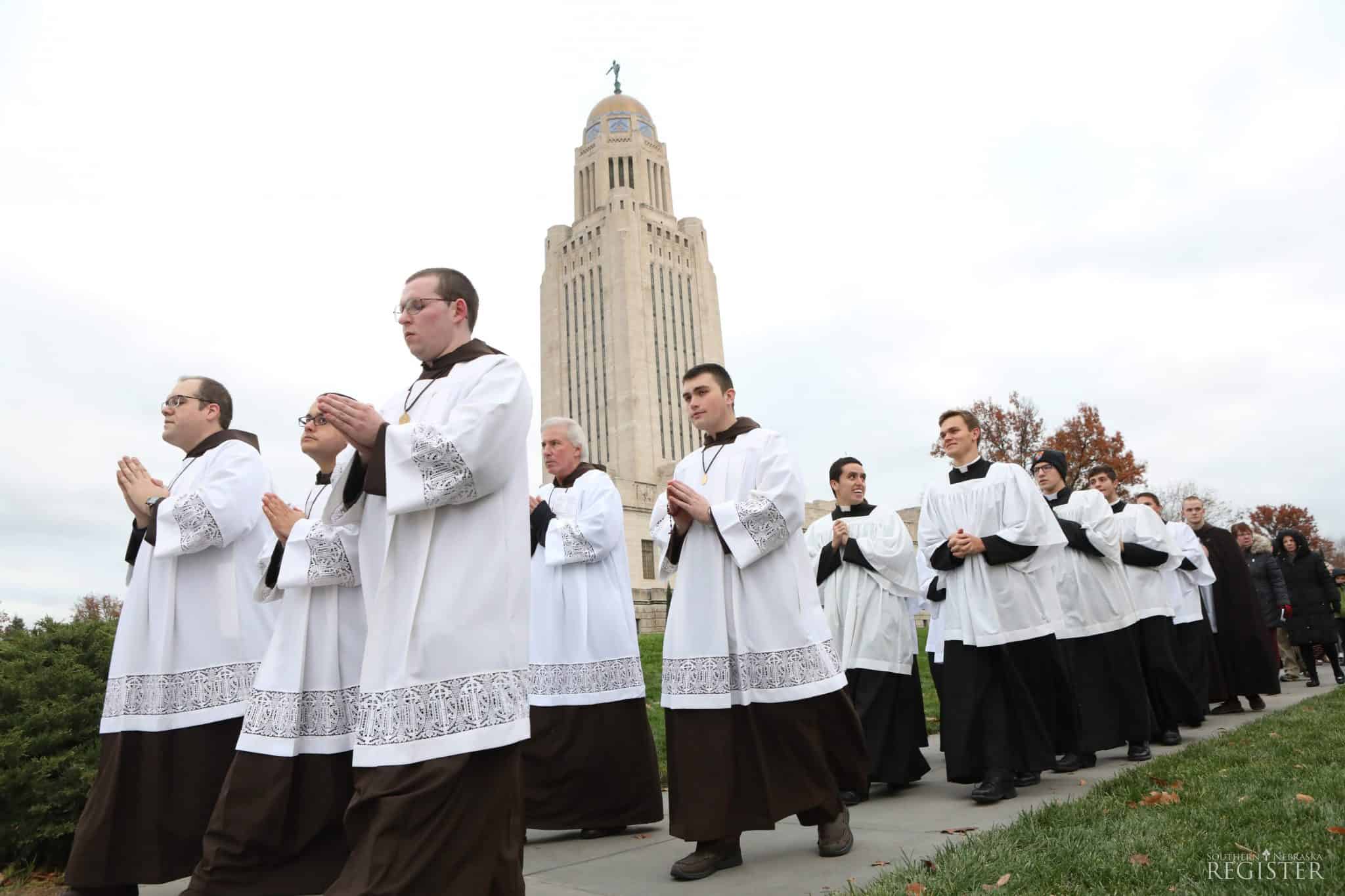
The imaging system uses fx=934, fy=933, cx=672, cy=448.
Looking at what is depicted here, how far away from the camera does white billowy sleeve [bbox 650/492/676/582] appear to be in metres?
5.14

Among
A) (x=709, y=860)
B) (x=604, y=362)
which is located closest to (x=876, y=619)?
(x=709, y=860)

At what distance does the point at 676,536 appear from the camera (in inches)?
195

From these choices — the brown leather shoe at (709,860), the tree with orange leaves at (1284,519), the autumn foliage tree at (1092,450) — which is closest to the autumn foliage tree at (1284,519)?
the tree with orange leaves at (1284,519)

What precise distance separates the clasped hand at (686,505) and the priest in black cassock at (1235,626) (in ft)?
26.8

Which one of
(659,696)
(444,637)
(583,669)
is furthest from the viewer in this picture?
(659,696)

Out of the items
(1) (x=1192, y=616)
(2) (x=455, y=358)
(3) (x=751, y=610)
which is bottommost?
(3) (x=751, y=610)

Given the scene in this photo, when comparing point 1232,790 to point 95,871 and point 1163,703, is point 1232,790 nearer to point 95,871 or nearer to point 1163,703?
point 1163,703

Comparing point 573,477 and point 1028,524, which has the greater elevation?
point 573,477

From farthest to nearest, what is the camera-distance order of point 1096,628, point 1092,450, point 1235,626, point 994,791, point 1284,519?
point 1284,519 → point 1092,450 → point 1235,626 → point 1096,628 → point 994,791

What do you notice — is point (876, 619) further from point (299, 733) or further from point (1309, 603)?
point (1309, 603)

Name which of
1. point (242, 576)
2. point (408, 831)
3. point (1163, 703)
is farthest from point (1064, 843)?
point (1163, 703)

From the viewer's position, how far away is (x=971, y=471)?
21.7 ft

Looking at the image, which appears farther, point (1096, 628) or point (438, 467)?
point (1096, 628)

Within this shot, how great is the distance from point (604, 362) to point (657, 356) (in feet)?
12.9
